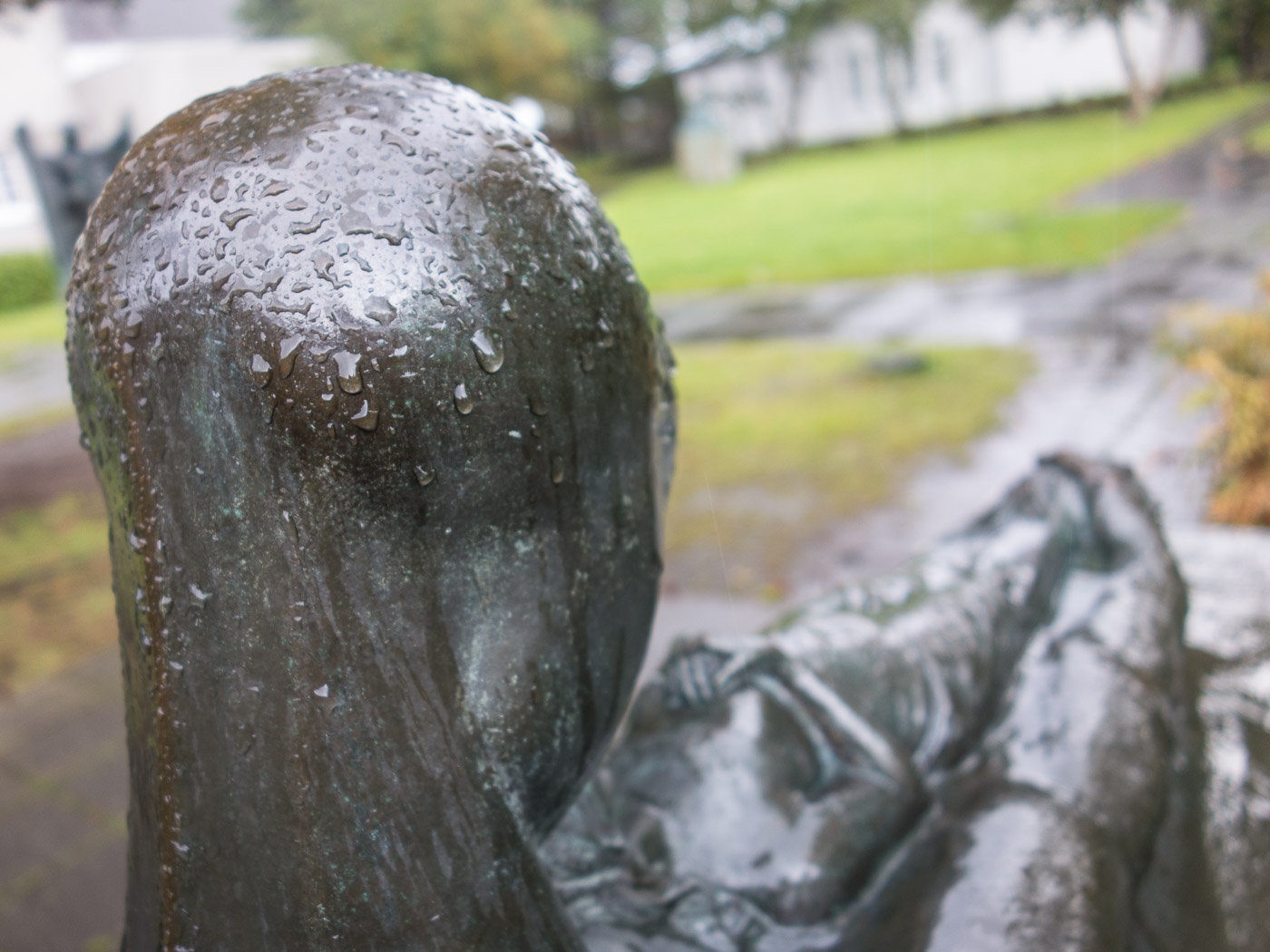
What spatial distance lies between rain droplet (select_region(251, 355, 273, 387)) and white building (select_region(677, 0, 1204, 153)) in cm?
516

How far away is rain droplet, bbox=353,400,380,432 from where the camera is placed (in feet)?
3.01

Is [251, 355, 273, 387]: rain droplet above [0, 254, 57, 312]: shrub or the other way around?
above

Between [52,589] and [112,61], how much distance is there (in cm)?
345

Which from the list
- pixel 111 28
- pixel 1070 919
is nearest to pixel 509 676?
pixel 1070 919

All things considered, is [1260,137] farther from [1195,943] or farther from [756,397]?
[1195,943]

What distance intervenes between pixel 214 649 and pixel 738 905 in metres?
0.84

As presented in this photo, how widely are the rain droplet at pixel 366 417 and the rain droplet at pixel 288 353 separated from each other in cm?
7

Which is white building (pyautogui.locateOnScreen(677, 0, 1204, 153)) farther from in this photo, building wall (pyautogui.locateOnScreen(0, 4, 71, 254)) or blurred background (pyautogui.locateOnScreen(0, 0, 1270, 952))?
building wall (pyautogui.locateOnScreen(0, 4, 71, 254))

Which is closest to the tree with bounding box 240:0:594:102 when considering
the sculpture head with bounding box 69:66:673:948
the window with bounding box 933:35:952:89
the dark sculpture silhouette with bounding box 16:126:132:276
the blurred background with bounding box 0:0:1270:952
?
the blurred background with bounding box 0:0:1270:952

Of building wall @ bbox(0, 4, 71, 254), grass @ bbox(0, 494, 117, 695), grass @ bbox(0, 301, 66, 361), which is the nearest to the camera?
grass @ bbox(0, 494, 117, 695)

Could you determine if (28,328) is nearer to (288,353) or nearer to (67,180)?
(67,180)

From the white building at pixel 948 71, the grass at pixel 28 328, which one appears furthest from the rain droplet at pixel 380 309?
the grass at pixel 28 328

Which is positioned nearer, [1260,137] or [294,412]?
[294,412]

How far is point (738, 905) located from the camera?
→ 1456mm
